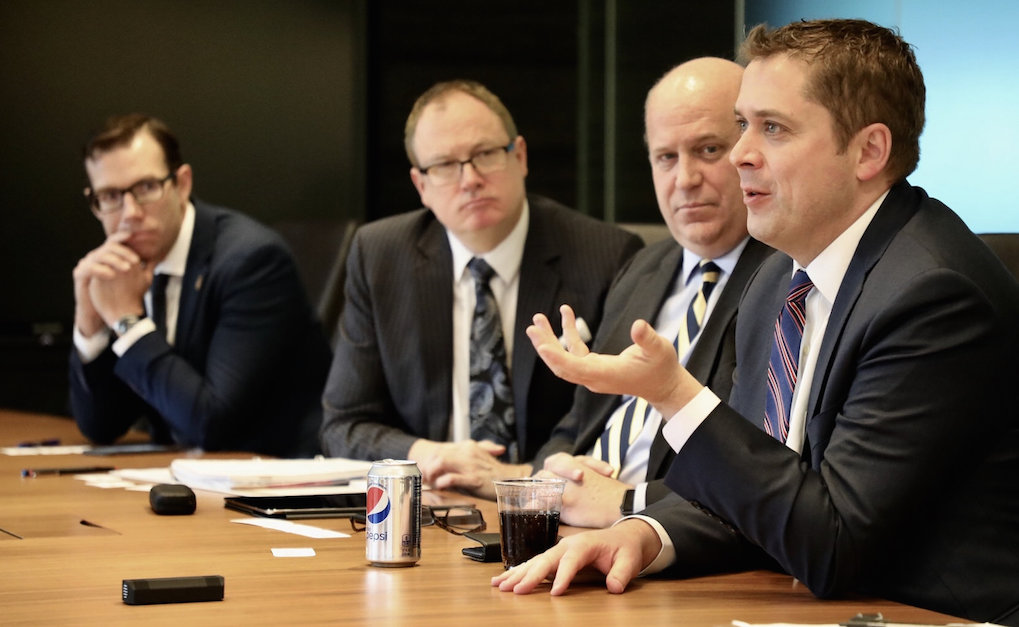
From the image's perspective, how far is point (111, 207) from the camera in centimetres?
382

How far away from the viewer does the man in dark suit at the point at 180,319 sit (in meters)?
3.60

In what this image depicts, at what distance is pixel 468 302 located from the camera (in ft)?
10.4

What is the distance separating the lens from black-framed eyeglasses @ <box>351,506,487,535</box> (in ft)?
6.68

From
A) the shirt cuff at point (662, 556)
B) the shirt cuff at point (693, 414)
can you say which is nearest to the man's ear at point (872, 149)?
the shirt cuff at point (693, 414)

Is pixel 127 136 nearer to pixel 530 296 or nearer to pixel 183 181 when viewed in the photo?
pixel 183 181

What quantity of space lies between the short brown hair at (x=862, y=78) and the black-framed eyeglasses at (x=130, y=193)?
8.22ft

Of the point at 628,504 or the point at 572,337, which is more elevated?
the point at 572,337

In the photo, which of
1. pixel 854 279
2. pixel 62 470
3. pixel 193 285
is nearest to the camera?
pixel 854 279

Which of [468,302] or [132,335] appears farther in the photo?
[132,335]

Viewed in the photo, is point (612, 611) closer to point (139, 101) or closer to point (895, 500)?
point (895, 500)

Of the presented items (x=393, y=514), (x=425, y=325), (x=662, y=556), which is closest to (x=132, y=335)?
(x=425, y=325)

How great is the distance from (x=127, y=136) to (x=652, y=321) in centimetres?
197

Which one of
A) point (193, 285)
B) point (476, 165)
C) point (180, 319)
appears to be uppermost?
point (476, 165)

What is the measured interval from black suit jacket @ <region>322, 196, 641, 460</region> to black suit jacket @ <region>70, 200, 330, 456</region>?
0.50 metres
